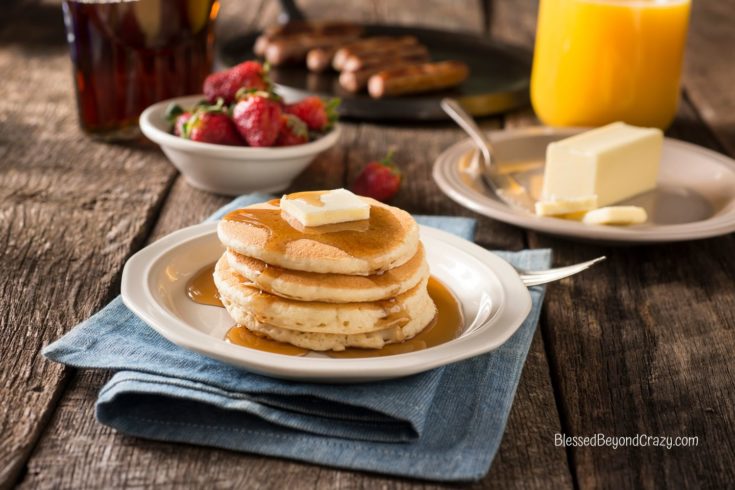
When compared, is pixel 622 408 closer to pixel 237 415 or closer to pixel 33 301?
pixel 237 415

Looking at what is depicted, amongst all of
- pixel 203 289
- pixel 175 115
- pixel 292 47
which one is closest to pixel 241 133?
pixel 175 115

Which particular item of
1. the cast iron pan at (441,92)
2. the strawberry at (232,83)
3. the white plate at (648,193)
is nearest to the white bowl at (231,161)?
the strawberry at (232,83)

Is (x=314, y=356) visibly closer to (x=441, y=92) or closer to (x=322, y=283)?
(x=322, y=283)

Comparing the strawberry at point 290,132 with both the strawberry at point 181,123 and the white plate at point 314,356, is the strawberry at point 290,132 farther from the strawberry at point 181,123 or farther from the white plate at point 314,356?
the white plate at point 314,356

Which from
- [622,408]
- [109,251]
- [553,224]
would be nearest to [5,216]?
[109,251]

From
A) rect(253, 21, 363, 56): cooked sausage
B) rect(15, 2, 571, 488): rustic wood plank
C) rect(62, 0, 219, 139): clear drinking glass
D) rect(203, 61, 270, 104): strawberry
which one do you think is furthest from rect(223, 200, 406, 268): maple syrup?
rect(253, 21, 363, 56): cooked sausage
